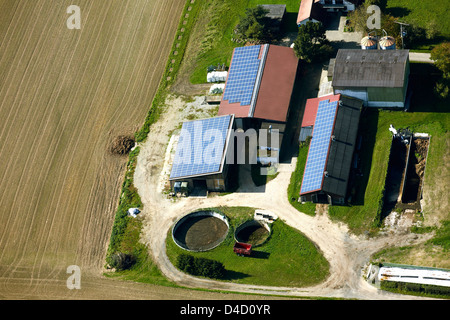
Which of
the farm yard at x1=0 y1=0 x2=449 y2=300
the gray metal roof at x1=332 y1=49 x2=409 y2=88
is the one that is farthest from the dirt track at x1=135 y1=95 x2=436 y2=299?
the gray metal roof at x1=332 y1=49 x2=409 y2=88

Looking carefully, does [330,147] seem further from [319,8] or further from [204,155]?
[319,8]

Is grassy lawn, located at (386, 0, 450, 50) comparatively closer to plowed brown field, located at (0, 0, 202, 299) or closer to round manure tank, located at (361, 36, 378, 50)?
round manure tank, located at (361, 36, 378, 50)

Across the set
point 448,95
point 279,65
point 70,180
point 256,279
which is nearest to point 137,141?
point 70,180

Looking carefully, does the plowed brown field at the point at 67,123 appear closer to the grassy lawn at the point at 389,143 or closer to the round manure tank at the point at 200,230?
the round manure tank at the point at 200,230

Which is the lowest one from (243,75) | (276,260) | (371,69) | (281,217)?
(276,260)

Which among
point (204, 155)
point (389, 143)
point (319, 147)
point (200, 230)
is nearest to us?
point (200, 230)

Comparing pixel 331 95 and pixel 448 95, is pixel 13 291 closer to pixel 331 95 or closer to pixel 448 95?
pixel 331 95

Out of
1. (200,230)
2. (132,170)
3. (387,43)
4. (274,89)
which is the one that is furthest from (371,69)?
(132,170)

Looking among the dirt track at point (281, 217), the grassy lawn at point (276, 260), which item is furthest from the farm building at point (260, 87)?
the grassy lawn at point (276, 260)
